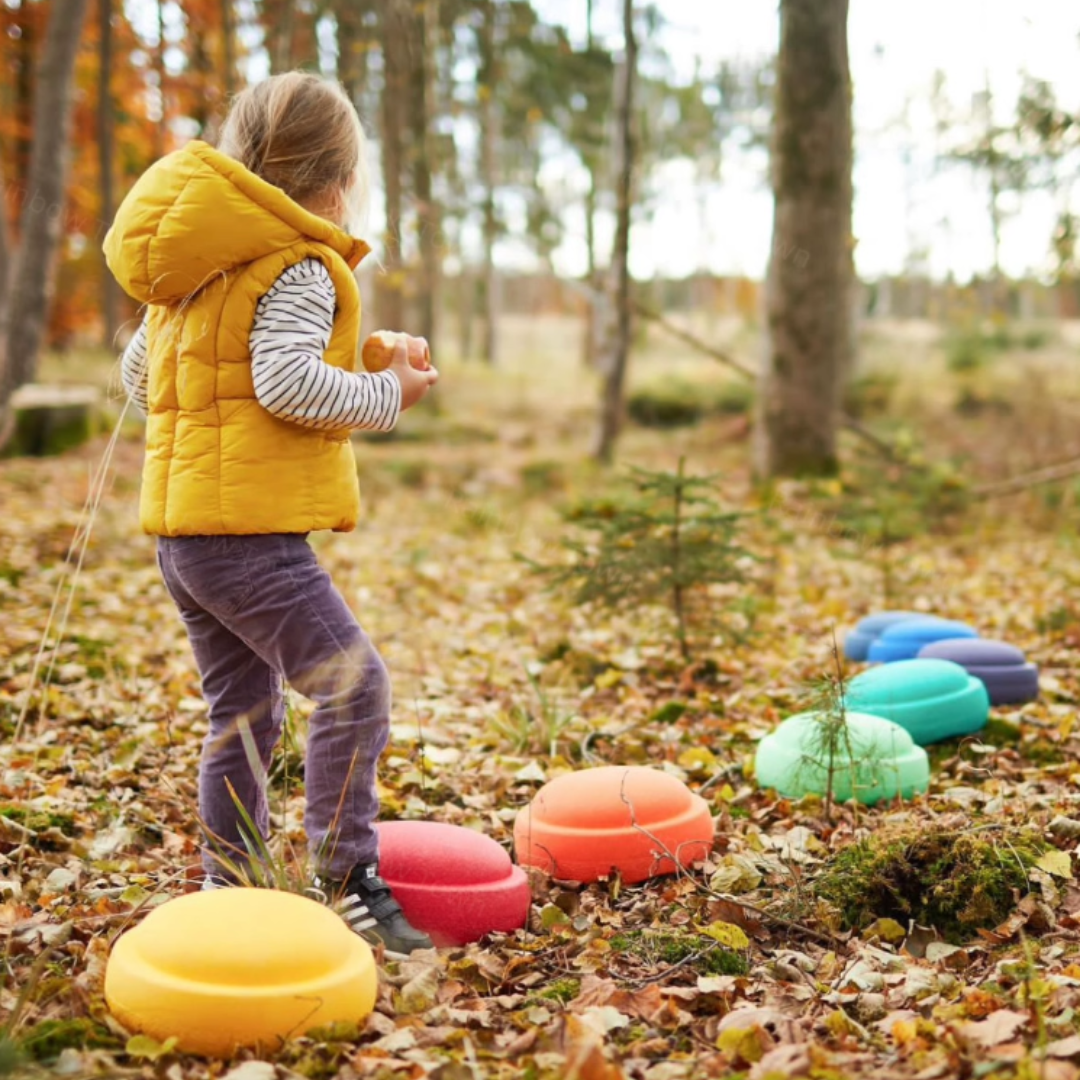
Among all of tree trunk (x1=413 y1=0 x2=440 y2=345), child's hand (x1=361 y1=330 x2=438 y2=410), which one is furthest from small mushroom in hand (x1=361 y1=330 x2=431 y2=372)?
tree trunk (x1=413 y1=0 x2=440 y2=345)

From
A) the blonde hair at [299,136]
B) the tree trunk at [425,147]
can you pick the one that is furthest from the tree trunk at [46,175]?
the blonde hair at [299,136]

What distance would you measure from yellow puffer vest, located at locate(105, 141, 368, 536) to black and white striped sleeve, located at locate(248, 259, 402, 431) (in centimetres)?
4

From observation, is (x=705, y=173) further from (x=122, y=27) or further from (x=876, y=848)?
(x=876, y=848)

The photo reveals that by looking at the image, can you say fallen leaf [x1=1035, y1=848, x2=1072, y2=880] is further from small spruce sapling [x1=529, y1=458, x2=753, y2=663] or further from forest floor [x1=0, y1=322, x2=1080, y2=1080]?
small spruce sapling [x1=529, y1=458, x2=753, y2=663]

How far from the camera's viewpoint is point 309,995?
2.39 m

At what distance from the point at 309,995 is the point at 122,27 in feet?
73.7

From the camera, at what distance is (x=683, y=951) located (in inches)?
116

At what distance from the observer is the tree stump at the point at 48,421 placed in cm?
1167

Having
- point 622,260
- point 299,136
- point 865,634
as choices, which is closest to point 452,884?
point 299,136

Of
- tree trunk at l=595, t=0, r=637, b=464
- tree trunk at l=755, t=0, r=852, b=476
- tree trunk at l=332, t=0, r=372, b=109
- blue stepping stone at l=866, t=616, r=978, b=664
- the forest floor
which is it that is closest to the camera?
the forest floor

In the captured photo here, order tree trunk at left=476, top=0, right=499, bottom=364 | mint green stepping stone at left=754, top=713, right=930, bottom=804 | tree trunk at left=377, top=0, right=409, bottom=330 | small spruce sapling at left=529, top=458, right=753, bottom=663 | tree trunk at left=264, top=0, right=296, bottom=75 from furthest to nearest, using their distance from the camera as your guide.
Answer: tree trunk at left=476, top=0, right=499, bottom=364 → tree trunk at left=377, top=0, right=409, bottom=330 → tree trunk at left=264, top=0, right=296, bottom=75 → small spruce sapling at left=529, top=458, right=753, bottom=663 → mint green stepping stone at left=754, top=713, right=930, bottom=804

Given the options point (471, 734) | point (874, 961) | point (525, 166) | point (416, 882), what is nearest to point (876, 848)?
point (874, 961)

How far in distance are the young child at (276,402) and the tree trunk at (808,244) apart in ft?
27.1

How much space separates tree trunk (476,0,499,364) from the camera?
16.5 meters
